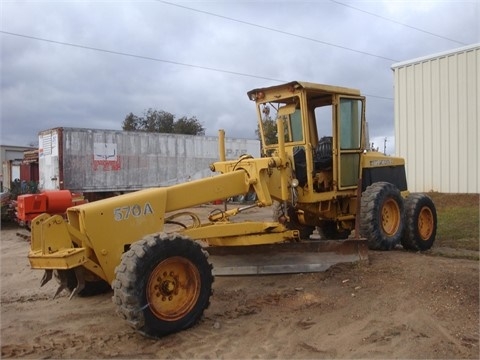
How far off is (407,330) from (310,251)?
224 centimetres

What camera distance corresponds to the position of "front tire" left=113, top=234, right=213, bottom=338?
4.58 m

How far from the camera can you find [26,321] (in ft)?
18.5

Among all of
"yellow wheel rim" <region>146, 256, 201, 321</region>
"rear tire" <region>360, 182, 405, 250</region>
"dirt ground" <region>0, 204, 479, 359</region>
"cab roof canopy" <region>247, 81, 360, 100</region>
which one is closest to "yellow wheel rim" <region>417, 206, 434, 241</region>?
"rear tire" <region>360, 182, 405, 250</region>

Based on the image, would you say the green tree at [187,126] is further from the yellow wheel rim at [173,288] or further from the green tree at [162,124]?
the yellow wheel rim at [173,288]

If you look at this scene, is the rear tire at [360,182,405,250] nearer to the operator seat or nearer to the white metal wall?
the operator seat

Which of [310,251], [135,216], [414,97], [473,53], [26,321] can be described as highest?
[473,53]

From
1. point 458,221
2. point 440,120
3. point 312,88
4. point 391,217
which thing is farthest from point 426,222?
point 440,120

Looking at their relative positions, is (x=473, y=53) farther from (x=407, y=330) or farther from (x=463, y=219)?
(x=407, y=330)

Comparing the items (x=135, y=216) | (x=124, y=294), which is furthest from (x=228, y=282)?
(x=124, y=294)

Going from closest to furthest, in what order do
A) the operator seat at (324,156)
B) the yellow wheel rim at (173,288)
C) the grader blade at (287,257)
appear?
the yellow wheel rim at (173,288)
the grader blade at (287,257)
the operator seat at (324,156)

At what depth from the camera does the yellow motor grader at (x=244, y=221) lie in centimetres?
485

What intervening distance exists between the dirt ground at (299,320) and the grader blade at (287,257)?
0.40 ft

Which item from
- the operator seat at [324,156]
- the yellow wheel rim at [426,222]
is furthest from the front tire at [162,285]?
the yellow wheel rim at [426,222]

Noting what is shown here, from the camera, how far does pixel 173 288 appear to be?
503 cm
